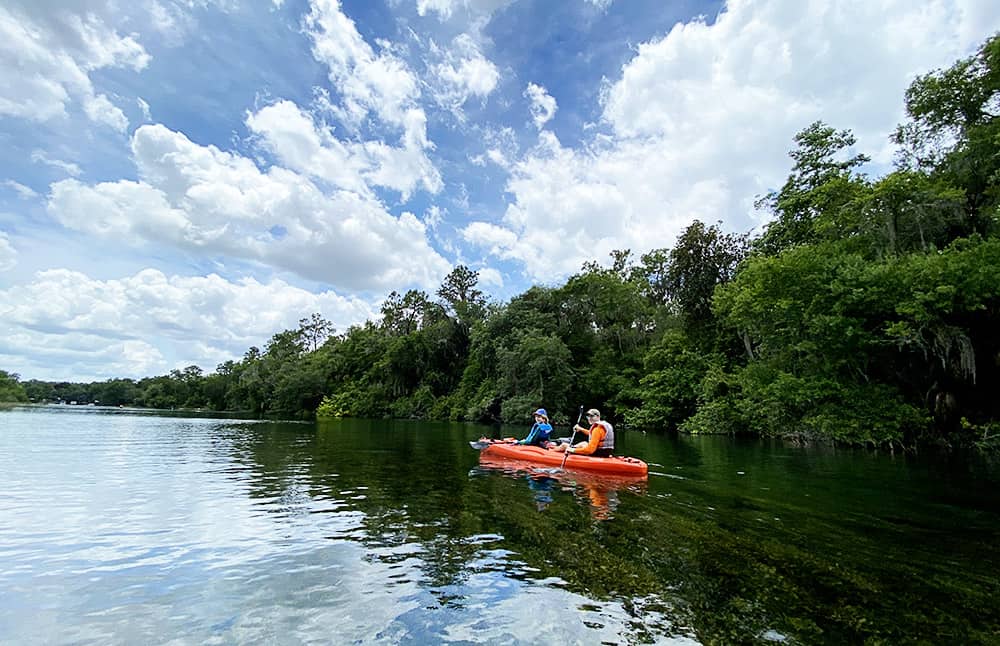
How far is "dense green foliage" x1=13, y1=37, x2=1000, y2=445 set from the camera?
1914 centimetres

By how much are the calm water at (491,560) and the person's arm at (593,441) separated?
1.32m

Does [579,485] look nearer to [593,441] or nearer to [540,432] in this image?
[593,441]

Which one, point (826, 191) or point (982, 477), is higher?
point (826, 191)

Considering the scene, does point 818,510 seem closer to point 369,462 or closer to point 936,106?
point 369,462

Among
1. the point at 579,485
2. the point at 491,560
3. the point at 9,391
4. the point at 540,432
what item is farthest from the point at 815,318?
the point at 9,391

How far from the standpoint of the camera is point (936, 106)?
22766 mm

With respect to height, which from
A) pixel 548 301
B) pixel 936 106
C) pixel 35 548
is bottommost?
pixel 35 548

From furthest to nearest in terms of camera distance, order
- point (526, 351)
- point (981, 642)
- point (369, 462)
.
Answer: point (526, 351), point (369, 462), point (981, 642)

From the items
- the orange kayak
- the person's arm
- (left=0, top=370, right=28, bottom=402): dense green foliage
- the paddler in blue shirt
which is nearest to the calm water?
the orange kayak

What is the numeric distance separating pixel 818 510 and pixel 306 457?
45.3 ft

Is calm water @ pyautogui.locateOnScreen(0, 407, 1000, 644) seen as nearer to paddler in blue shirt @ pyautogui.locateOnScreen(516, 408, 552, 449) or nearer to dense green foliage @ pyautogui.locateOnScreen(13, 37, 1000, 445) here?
paddler in blue shirt @ pyautogui.locateOnScreen(516, 408, 552, 449)

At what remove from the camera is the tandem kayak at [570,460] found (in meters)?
12.4

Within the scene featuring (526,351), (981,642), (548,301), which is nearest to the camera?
(981,642)

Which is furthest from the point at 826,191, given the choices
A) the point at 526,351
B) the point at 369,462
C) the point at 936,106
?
A: the point at 369,462
